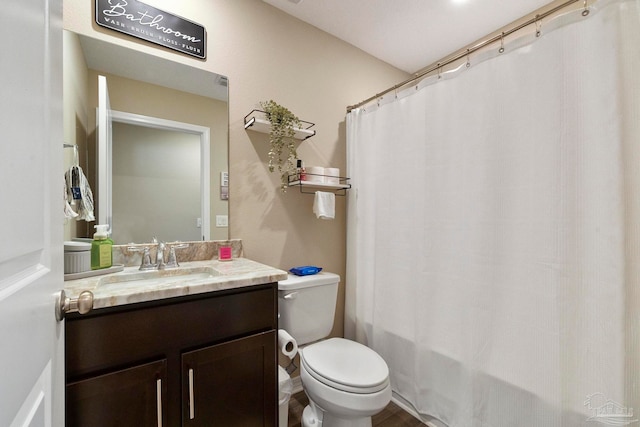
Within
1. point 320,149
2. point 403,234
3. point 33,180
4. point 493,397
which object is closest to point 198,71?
point 320,149

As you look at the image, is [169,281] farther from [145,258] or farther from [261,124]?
[261,124]

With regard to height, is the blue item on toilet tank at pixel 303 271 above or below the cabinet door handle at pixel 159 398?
above

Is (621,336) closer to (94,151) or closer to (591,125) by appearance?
(591,125)

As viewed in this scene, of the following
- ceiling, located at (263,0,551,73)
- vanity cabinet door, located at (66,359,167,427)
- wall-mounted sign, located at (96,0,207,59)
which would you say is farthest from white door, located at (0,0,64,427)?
ceiling, located at (263,0,551,73)

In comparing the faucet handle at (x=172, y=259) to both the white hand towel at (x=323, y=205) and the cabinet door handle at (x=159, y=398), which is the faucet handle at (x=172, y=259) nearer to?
the cabinet door handle at (x=159, y=398)

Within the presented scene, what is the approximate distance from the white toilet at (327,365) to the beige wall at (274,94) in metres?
0.32

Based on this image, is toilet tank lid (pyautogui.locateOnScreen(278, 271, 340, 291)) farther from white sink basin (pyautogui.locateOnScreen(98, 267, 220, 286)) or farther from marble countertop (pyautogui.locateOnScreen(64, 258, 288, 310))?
white sink basin (pyautogui.locateOnScreen(98, 267, 220, 286))

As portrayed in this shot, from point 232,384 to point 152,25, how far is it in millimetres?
1700

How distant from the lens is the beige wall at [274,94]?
1.57m

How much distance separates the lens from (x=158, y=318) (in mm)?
935

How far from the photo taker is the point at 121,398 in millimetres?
872

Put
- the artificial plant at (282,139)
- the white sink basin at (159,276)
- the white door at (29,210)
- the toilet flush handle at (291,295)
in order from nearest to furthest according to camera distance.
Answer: the white door at (29,210) < the white sink basin at (159,276) < the toilet flush handle at (291,295) < the artificial plant at (282,139)

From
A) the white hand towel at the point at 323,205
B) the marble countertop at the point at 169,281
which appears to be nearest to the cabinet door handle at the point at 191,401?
the marble countertop at the point at 169,281

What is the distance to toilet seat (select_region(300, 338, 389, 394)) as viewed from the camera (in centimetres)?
123
